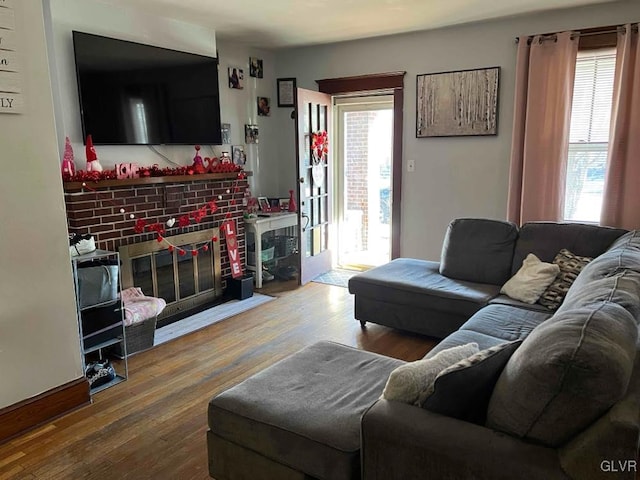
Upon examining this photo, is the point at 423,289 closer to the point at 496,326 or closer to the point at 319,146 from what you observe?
the point at 496,326

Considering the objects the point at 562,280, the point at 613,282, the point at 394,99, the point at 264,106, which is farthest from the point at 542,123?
the point at 264,106

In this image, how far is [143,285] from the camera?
147 inches

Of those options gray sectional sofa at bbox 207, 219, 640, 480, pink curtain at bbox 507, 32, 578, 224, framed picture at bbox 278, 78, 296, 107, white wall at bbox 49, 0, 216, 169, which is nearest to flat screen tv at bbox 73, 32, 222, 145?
white wall at bbox 49, 0, 216, 169

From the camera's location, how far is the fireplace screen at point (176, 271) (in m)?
3.65

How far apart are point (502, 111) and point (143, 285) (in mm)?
3338

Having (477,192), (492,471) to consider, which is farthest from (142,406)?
(477,192)

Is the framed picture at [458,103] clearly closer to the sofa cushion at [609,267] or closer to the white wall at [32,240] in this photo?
the sofa cushion at [609,267]

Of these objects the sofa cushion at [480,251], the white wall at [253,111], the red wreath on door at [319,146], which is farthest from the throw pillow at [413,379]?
the white wall at [253,111]

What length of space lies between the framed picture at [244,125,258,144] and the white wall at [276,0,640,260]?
777 mm

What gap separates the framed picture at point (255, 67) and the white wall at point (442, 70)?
44cm

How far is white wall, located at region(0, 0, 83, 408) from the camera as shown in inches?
87.7

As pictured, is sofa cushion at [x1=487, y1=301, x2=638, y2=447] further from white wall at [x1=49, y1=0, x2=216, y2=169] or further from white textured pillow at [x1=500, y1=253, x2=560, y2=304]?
white wall at [x1=49, y1=0, x2=216, y2=169]

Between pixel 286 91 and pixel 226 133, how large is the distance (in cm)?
100

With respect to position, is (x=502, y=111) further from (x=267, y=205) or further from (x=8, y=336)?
(x=8, y=336)
